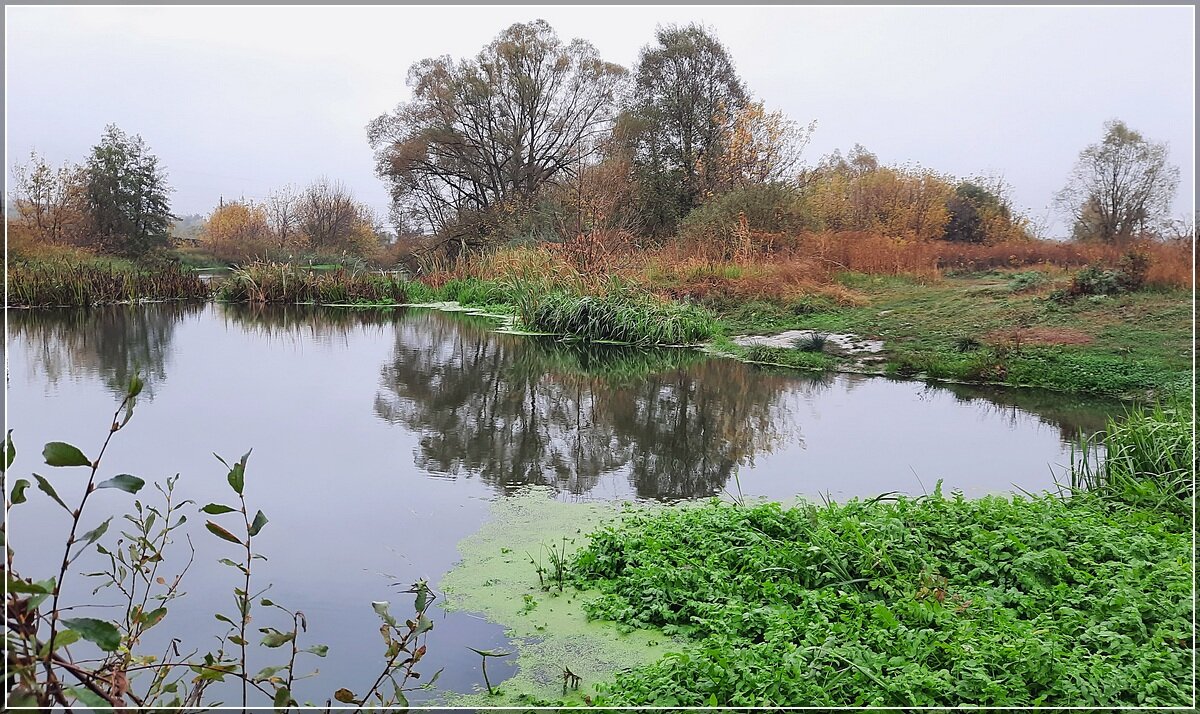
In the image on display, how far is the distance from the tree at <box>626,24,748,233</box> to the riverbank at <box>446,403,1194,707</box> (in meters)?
16.6

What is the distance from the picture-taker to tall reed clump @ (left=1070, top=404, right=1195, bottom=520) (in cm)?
390

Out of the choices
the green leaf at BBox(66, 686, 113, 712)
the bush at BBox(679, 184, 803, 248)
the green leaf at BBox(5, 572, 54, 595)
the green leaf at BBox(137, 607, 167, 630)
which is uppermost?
the bush at BBox(679, 184, 803, 248)

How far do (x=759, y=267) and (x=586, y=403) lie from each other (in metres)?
7.98

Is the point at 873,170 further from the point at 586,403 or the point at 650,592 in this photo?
the point at 650,592

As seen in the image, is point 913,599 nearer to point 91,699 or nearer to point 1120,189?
point 91,699

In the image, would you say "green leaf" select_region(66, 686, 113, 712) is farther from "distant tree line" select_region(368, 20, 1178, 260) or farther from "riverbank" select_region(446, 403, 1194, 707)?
"distant tree line" select_region(368, 20, 1178, 260)

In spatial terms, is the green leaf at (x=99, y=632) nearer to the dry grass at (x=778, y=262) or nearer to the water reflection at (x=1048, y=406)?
the water reflection at (x=1048, y=406)

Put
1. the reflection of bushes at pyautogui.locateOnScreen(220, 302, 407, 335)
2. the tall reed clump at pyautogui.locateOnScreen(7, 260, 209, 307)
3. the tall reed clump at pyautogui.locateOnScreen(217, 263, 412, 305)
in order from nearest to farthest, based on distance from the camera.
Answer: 1. the reflection of bushes at pyautogui.locateOnScreen(220, 302, 407, 335)
2. the tall reed clump at pyautogui.locateOnScreen(7, 260, 209, 307)
3. the tall reed clump at pyautogui.locateOnScreen(217, 263, 412, 305)

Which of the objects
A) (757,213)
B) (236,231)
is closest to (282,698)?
(757,213)

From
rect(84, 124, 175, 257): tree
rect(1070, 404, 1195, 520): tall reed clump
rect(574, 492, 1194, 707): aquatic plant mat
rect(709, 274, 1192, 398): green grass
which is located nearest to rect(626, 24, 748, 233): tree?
rect(709, 274, 1192, 398): green grass

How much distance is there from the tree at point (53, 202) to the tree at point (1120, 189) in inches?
785

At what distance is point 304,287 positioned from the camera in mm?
18984

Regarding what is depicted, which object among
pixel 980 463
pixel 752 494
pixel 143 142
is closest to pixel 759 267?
pixel 980 463

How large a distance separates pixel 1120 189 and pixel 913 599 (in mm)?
12441
